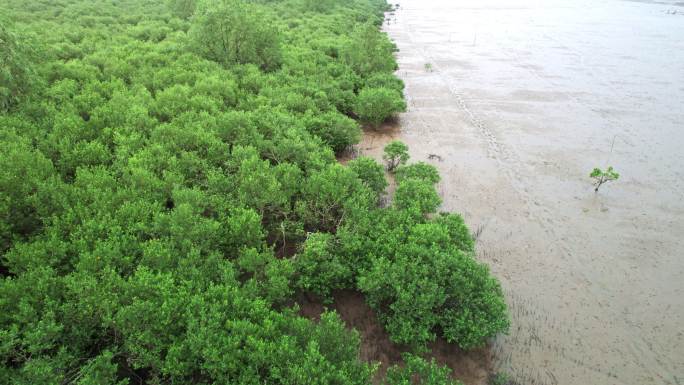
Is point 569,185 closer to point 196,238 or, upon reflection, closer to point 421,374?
point 421,374

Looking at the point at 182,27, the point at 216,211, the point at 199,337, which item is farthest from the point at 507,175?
the point at 182,27

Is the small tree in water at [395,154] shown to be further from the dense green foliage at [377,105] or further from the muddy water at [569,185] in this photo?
the dense green foliage at [377,105]

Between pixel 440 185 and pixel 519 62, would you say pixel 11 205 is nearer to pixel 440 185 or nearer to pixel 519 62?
pixel 440 185

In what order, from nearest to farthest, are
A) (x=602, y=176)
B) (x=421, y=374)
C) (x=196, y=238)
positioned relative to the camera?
1. (x=421, y=374)
2. (x=196, y=238)
3. (x=602, y=176)

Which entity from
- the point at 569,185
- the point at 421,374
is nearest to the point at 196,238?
the point at 421,374

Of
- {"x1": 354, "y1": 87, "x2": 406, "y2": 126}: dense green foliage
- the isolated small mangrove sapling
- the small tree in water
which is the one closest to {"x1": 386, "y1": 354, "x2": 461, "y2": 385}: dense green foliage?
the small tree in water

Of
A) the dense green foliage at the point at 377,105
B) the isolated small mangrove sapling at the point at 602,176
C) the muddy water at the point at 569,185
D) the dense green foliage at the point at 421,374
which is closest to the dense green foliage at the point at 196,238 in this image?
the dense green foliage at the point at 421,374
